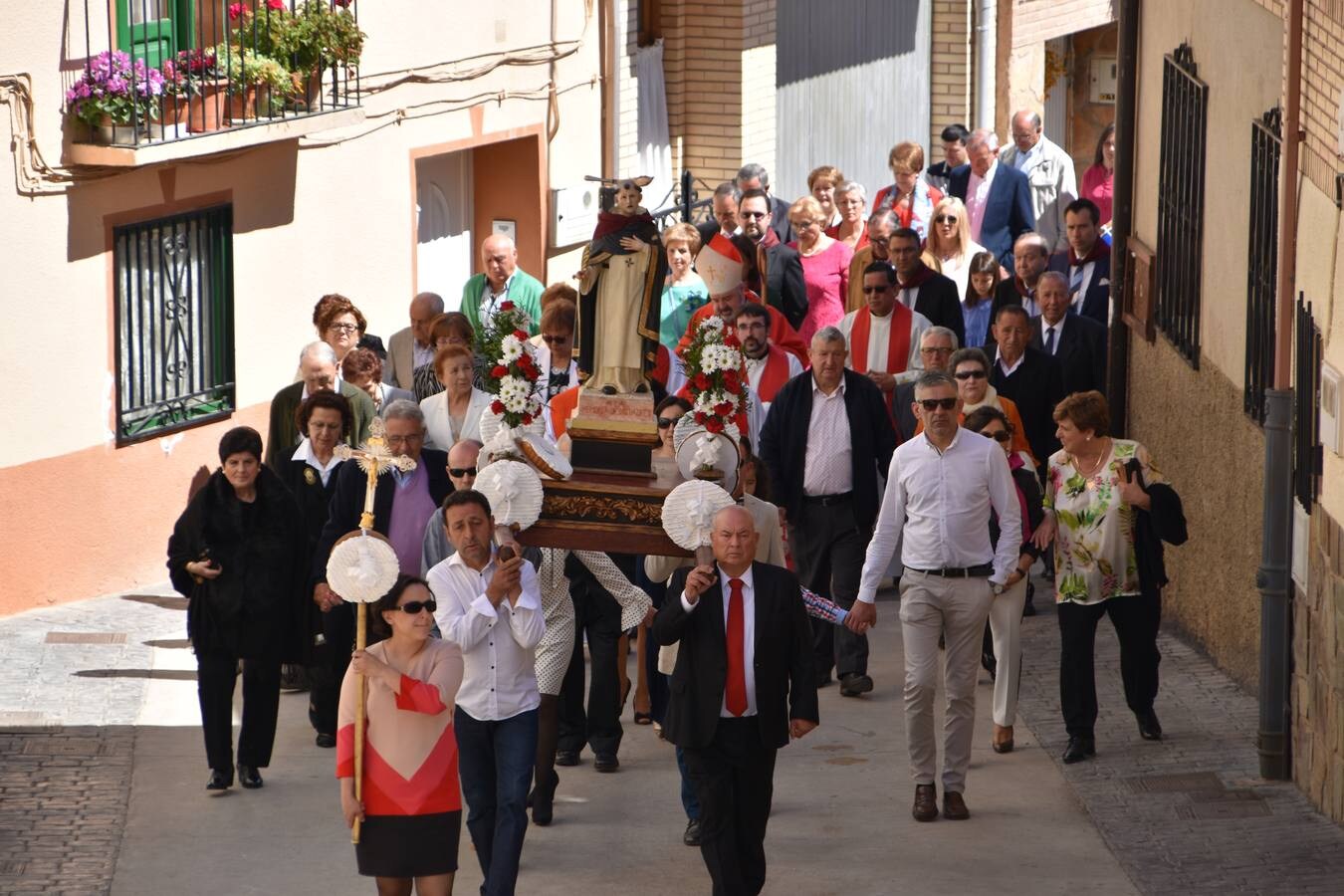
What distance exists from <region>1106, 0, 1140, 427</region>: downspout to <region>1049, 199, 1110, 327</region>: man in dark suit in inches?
5.4

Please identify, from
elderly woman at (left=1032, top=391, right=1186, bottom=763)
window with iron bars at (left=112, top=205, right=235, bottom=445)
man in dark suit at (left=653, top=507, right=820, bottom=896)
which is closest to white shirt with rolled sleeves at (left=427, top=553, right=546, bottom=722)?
man in dark suit at (left=653, top=507, right=820, bottom=896)

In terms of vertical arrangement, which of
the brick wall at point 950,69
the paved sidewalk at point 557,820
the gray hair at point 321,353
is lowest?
the paved sidewalk at point 557,820

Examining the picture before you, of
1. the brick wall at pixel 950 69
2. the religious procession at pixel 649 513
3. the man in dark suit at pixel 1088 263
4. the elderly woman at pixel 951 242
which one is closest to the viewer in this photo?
the religious procession at pixel 649 513

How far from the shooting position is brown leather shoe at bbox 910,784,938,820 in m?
10.8

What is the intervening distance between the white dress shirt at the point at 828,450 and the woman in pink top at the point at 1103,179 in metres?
7.57

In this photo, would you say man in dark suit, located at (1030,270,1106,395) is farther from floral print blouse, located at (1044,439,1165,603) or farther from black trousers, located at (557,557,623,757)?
black trousers, located at (557,557,623,757)

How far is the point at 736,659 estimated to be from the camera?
30.5 feet

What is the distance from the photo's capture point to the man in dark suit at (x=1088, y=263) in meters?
16.0

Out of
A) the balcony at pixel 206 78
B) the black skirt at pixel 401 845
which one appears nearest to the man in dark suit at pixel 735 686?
the black skirt at pixel 401 845

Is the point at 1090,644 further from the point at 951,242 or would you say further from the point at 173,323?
the point at 173,323

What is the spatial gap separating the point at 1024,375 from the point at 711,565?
529cm

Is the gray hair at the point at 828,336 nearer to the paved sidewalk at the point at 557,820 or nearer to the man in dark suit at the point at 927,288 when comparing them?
the paved sidewalk at the point at 557,820

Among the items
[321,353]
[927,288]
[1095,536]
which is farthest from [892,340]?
[321,353]

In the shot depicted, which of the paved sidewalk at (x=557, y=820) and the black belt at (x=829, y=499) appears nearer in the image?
the paved sidewalk at (x=557, y=820)
